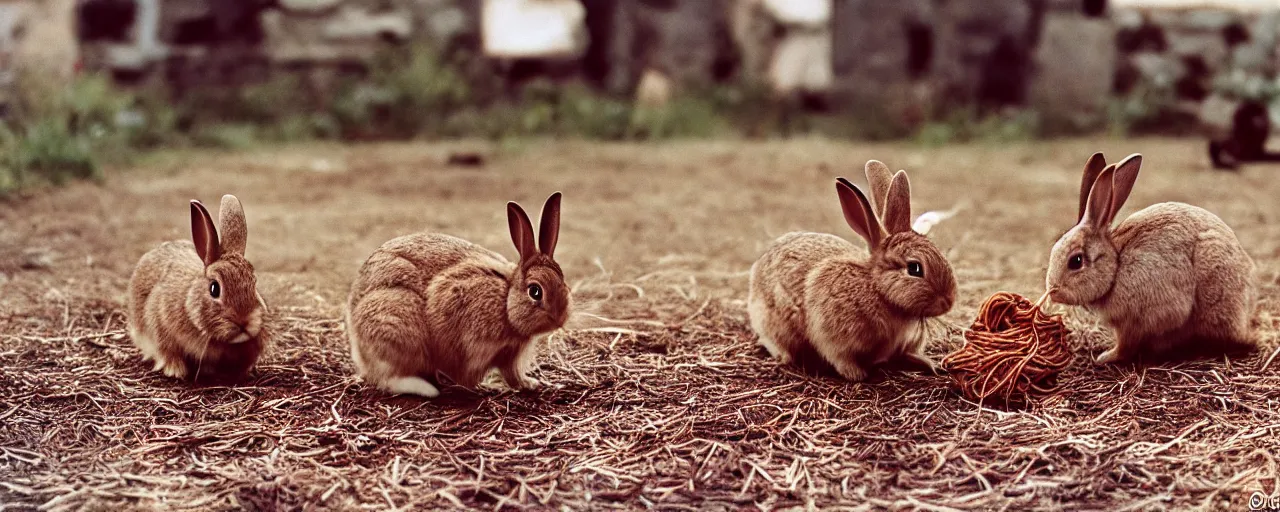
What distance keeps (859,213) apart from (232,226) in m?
1.59

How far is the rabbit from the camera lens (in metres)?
2.91

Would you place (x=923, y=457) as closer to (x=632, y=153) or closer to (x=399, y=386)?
(x=399, y=386)

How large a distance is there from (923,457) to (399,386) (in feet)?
4.11

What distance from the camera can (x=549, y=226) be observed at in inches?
112

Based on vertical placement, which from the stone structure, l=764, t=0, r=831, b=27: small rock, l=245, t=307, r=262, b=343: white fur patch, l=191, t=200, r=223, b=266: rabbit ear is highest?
l=764, t=0, r=831, b=27: small rock

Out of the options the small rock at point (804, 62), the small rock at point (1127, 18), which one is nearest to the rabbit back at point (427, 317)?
the small rock at point (804, 62)

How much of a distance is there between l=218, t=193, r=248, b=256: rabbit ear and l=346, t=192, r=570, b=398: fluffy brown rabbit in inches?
12.8

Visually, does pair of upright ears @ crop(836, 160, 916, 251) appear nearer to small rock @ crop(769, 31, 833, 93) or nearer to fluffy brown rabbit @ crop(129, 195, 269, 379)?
fluffy brown rabbit @ crop(129, 195, 269, 379)

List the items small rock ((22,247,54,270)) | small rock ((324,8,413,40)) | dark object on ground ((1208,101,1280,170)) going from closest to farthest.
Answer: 1. small rock ((22,247,54,270))
2. dark object on ground ((1208,101,1280,170))
3. small rock ((324,8,413,40))

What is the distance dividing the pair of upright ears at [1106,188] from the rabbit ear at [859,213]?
54 cm

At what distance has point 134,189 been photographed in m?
6.19

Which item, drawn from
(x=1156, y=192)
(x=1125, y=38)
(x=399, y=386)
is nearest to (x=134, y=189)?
(x=399, y=386)

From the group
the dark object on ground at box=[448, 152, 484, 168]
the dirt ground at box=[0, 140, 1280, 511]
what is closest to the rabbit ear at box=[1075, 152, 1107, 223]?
the dirt ground at box=[0, 140, 1280, 511]

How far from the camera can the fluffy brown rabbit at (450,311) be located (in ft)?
9.18
